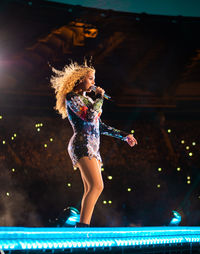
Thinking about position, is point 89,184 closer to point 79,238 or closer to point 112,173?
point 79,238

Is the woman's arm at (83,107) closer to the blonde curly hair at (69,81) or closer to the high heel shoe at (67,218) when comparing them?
the blonde curly hair at (69,81)

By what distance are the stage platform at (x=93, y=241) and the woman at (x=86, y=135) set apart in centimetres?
65

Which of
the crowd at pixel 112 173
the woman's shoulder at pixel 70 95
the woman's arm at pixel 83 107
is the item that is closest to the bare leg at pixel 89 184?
the woman's arm at pixel 83 107

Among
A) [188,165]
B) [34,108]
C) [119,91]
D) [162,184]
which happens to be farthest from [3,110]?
[188,165]

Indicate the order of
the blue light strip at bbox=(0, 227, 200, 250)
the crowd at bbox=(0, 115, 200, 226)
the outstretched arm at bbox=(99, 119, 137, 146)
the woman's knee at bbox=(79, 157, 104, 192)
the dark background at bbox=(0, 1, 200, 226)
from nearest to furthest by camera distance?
the blue light strip at bbox=(0, 227, 200, 250) → the woman's knee at bbox=(79, 157, 104, 192) → the outstretched arm at bbox=(99, 119, 137, 146) → the dark background at bbox=(0, 1, 200, 226) → the crowd at bbox=(0, 115, 200, 226)

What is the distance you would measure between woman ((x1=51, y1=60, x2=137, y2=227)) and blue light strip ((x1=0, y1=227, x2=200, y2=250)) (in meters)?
0.68

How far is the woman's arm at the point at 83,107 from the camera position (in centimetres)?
274

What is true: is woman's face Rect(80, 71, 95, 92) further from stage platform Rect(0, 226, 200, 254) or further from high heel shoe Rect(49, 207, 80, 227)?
stage platform Rect(0, 226, 200, 254)

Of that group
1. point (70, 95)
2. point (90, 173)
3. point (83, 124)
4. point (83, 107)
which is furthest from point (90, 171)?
point (70, 95)

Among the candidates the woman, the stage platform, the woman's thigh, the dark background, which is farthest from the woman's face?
the dark background

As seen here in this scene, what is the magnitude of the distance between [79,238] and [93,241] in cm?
8

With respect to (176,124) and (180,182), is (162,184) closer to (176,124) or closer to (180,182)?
(180,182)

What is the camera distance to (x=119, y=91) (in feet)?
28.3

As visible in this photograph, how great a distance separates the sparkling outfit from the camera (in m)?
2.71
